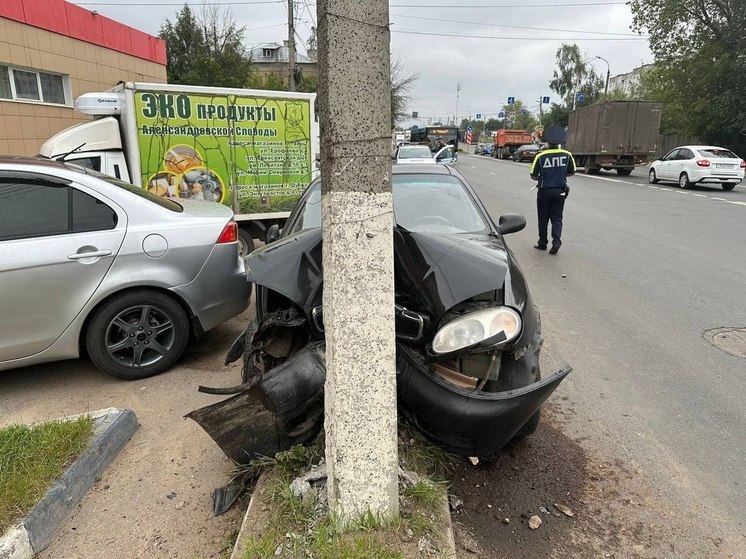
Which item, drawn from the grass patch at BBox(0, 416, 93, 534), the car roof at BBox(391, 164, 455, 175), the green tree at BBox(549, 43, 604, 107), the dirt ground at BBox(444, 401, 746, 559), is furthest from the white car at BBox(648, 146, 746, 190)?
the green tree at BBox(549, 43, 604, 107)

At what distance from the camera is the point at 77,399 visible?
4.00 m

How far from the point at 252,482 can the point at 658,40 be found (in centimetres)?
3998

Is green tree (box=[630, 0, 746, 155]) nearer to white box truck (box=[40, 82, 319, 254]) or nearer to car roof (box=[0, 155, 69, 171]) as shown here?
white box truck (box=[40, 82, 319, 254])

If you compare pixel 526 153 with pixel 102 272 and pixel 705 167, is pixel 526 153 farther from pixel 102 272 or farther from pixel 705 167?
pixel 102 272

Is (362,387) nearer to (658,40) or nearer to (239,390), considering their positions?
(239,390)

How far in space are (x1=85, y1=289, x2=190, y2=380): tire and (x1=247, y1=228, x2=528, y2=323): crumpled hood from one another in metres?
1.76

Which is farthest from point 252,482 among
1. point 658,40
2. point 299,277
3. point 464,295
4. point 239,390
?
point 658,40

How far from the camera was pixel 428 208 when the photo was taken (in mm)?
4285

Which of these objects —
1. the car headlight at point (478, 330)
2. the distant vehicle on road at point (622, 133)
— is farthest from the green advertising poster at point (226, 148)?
the distant vehicle on road at point (622, 133)

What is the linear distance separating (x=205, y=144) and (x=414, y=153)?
16.2m

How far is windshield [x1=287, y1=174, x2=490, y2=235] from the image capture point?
4.07m

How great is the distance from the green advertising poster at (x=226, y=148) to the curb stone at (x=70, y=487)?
16.3 feet

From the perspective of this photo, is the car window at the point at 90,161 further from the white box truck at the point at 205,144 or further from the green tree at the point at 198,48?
the green tree at the point at 198,48

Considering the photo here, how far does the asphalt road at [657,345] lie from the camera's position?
3.19 meters
